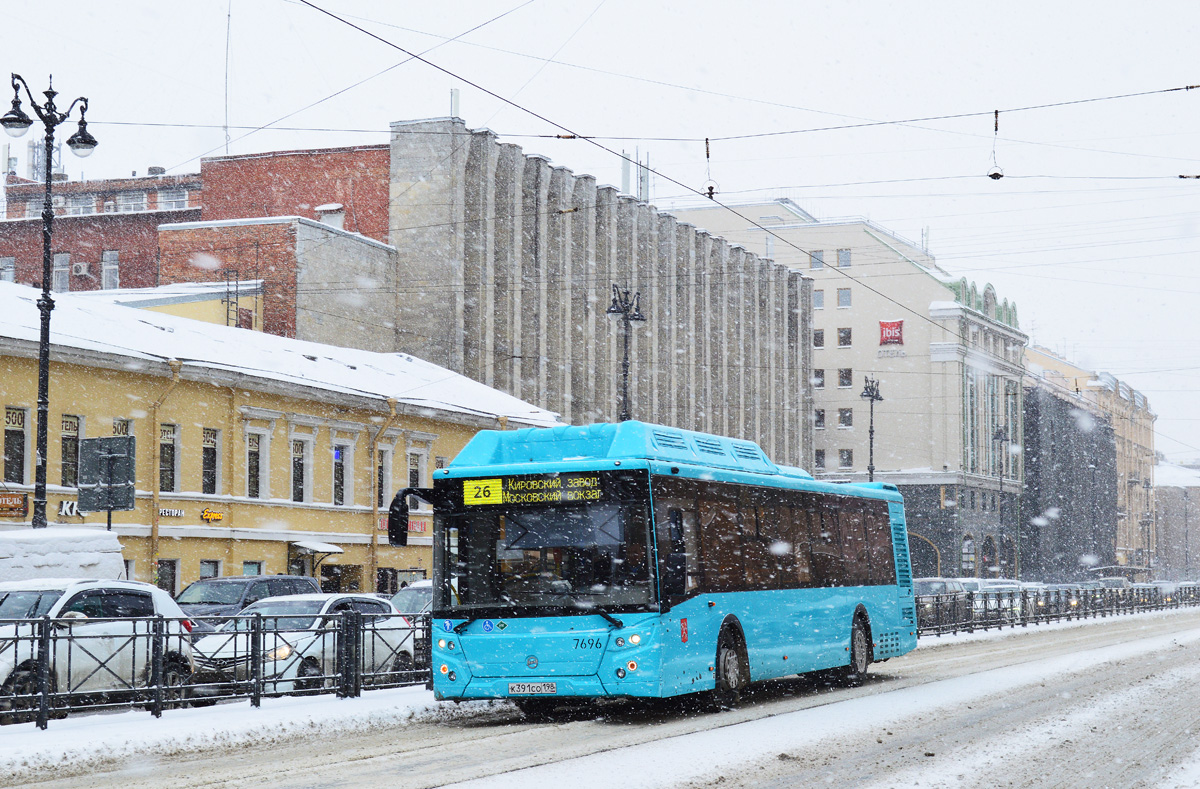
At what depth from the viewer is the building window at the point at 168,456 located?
32781 millimetres

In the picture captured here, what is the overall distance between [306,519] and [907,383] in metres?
57.2

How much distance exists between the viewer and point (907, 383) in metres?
88.3

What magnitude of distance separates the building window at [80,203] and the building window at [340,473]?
5677 cm

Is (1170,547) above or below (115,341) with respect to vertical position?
below

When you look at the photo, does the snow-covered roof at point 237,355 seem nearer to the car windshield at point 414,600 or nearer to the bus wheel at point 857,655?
the car windshield at point 414,600

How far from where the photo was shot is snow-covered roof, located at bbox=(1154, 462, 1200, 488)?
506ft

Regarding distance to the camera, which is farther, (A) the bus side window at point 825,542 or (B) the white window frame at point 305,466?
(B) the white window frame at point 305,466

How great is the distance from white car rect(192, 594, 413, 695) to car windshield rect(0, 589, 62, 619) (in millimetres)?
1688

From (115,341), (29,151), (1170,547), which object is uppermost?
(29,151)

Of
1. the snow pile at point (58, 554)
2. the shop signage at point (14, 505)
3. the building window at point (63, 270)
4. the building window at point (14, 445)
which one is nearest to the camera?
the snow pile at point (58, 554)

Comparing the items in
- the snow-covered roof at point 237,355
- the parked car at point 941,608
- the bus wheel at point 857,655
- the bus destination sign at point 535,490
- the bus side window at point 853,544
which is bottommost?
the parked car at point 941,608

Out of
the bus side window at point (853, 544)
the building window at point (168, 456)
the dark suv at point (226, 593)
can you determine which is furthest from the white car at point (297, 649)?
the building window at point (168, 456)

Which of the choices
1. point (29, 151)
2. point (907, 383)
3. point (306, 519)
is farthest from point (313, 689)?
point (29, 151)

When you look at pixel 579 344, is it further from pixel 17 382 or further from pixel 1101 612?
pixel 17 382
